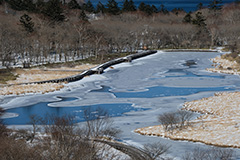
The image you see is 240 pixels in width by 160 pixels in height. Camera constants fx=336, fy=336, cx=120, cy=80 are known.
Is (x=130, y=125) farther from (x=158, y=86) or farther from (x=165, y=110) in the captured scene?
(x=158, y=86)

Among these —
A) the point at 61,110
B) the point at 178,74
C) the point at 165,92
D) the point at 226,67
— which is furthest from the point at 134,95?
the point at 226,67

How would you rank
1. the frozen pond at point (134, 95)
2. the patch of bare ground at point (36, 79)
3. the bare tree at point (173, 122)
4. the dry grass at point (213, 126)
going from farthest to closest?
the patch of bare ground at point (36, 79), the frozen pond at point (134, 95), the bare tree at point (173, 122), the dry grass at point (213, 126)

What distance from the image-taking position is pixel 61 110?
101ft

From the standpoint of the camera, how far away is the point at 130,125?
26.5 m

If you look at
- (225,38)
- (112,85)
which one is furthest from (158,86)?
(225,38)

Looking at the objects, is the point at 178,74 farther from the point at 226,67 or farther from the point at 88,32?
the point at 88,32

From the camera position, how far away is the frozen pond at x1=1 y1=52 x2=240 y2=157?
90.9 ft

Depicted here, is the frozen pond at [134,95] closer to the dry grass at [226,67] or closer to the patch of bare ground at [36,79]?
the patch of bare ground at [36,79]

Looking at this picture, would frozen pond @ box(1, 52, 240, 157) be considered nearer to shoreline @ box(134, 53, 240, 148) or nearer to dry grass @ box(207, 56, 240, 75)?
shoreline @ box(134, 53, 240, 148)

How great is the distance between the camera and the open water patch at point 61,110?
93.9 feet

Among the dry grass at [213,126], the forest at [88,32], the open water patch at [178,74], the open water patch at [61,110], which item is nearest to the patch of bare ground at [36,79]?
the forest at [88,32]

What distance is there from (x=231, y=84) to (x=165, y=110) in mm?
15009

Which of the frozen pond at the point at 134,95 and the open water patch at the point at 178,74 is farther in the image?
the open water patch at the point at 178,74

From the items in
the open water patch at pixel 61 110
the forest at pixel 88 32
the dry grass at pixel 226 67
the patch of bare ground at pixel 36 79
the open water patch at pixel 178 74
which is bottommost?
the open water patch at pixel 61 110
